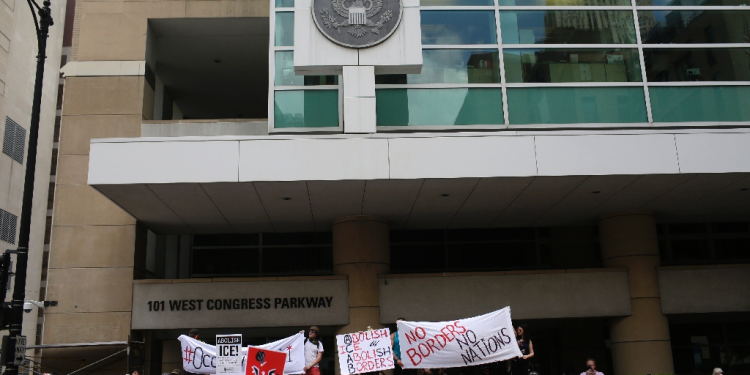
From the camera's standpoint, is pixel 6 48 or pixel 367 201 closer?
pixel 367 201

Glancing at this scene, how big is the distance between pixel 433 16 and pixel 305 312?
8366 mm

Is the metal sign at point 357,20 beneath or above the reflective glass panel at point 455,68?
above

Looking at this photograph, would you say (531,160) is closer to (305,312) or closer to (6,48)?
(305,312)

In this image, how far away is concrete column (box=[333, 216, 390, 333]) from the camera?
18.6m

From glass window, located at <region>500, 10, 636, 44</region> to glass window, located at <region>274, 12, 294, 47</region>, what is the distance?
5251 mm

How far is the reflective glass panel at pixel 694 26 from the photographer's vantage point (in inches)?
709

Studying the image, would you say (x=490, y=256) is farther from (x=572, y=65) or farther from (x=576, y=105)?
(x=572, y=65)

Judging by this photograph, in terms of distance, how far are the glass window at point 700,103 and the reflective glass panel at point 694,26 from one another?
4.78 feet

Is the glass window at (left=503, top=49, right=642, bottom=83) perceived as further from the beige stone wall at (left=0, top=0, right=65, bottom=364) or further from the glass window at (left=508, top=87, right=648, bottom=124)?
the beige stone wall at (left=0, top=0, right=65, bottom=364)

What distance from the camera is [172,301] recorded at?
18828mm

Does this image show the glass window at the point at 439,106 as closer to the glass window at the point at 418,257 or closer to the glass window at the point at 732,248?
the glass window at the point at 418,257

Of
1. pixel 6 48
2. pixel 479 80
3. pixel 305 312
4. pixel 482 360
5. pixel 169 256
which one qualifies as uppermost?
pixel 6 48

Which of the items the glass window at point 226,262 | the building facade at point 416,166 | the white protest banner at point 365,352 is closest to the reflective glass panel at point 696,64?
the building facade at point 416,166

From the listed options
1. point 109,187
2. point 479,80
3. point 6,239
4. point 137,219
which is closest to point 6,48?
point 6,239
